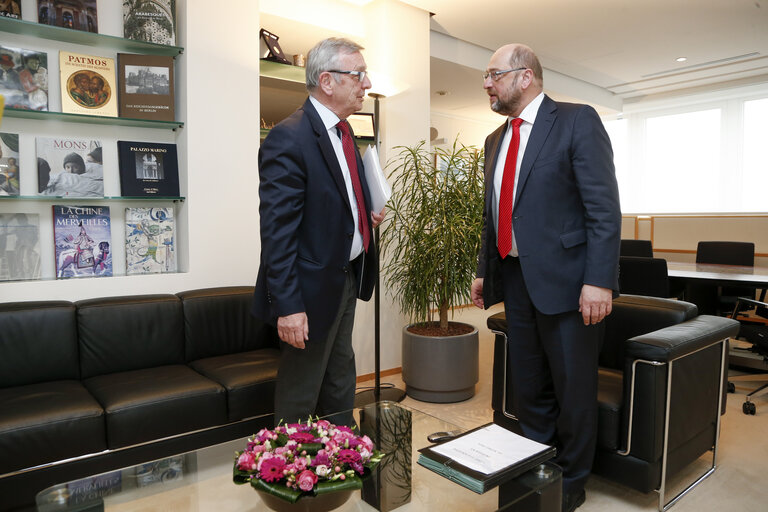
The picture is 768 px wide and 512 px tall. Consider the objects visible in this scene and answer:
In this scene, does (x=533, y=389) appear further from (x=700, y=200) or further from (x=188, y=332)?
(x=700, y=200)

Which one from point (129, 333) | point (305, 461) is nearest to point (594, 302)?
point (305, 461)

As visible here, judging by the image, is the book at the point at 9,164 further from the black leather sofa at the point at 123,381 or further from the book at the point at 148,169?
the black leather sofa at the point at 123,381

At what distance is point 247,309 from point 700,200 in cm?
722

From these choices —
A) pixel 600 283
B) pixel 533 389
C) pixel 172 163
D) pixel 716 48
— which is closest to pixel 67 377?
pixel 172 163

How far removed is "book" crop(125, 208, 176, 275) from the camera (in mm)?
2945

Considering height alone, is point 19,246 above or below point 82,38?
below

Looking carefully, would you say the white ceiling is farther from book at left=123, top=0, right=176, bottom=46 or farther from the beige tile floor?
the beige tile floor

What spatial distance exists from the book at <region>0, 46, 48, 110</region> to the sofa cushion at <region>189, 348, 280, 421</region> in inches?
61.0

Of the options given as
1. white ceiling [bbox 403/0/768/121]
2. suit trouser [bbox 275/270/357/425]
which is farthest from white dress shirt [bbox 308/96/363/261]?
white ceiling [bbox 403/0/768/121]

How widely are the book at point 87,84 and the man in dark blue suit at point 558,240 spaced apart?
2.04 meters

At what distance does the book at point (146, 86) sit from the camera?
9.37 ft

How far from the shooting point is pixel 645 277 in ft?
12.4

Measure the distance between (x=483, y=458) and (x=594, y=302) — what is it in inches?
28.0

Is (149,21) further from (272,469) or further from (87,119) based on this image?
(272,469)
